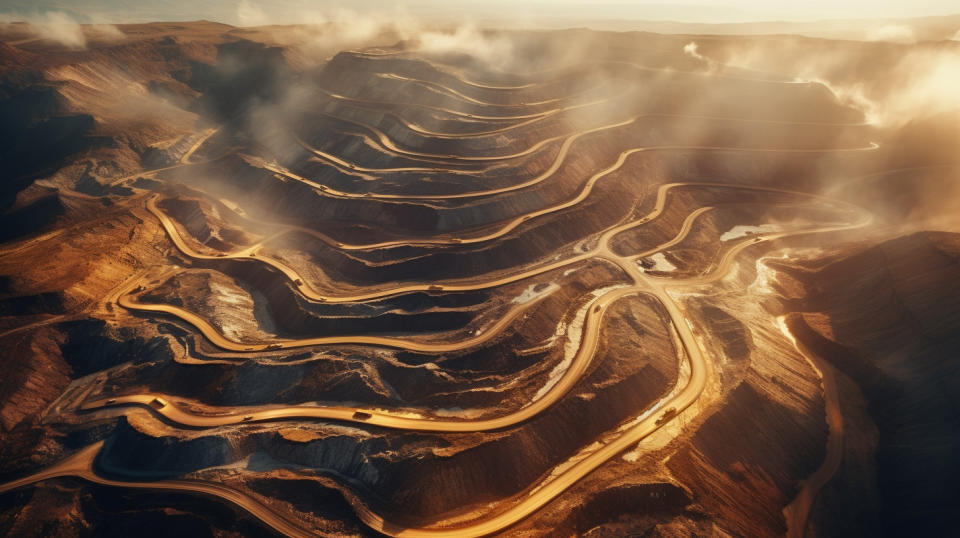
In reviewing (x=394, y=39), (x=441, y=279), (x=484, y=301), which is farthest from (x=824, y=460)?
(x=394, y=39)

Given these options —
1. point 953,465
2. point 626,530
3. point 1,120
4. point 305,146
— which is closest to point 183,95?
point 1,120

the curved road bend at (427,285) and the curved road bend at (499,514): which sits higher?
the curved road bend at (427,285)

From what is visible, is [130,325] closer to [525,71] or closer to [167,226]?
[167,226]

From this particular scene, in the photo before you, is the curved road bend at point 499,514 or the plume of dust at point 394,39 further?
the plume of dust at point 394,39

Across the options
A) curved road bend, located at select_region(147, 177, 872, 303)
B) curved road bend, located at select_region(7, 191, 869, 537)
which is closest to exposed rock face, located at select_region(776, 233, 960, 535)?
curved road bend, located at select_region(147, 177, 872, 303)

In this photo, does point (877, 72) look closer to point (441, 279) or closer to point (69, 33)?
point (441, 279)

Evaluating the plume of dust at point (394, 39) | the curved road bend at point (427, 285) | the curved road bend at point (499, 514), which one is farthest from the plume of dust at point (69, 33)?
the curved road bend at point (499, 514)

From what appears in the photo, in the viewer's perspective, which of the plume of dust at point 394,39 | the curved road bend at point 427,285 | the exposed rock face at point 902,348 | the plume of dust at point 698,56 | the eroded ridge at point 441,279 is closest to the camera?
the exposed rock face at point 902,348

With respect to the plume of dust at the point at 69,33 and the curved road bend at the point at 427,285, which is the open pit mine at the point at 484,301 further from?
the plume of dust at the point at 69,33

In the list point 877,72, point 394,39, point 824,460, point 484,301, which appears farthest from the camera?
point 394,39
